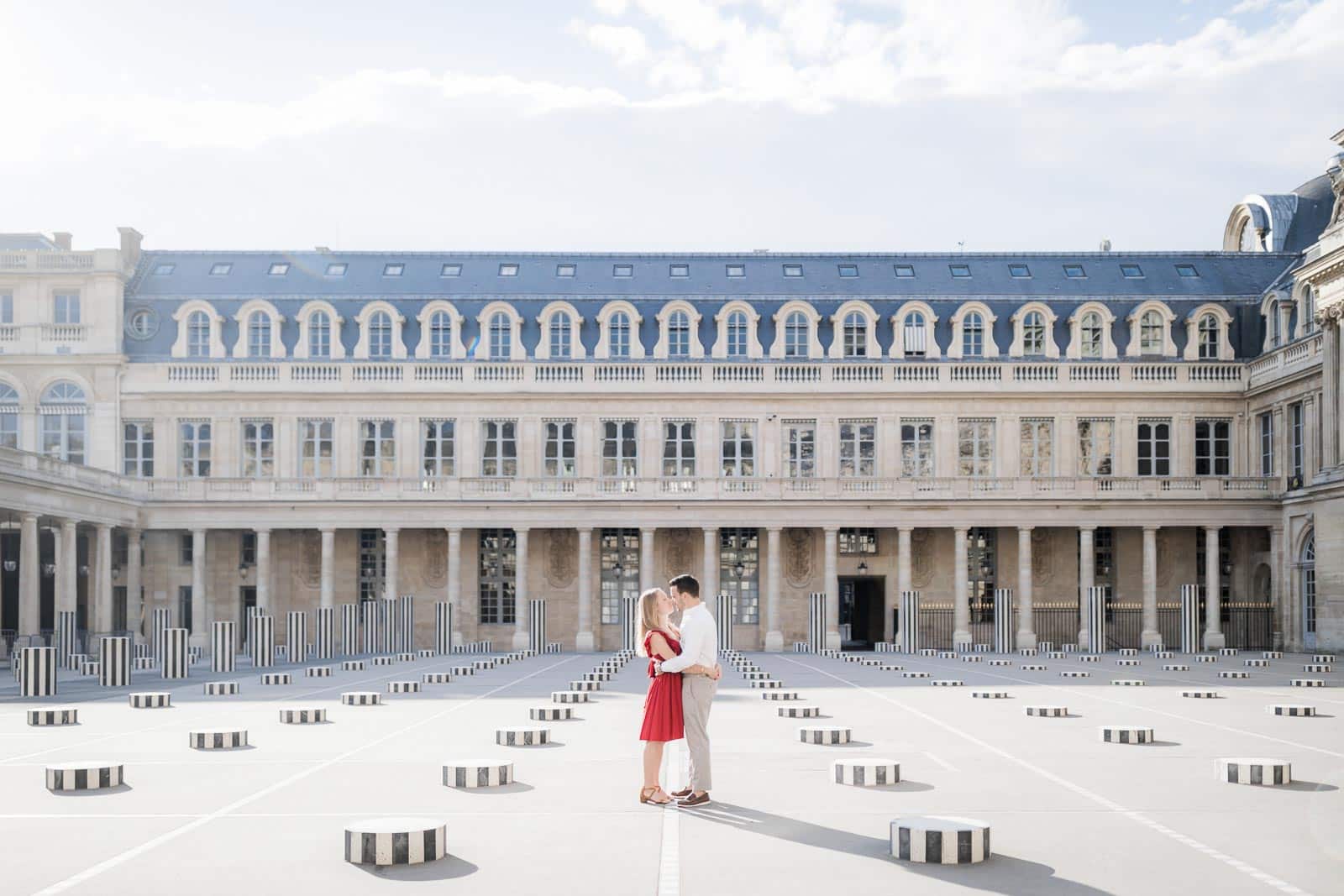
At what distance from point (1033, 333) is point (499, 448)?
24258mm

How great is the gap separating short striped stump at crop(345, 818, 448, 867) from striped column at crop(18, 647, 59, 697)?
22143 mm

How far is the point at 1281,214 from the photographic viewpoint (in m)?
73.6

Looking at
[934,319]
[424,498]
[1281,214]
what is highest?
[1281,214]

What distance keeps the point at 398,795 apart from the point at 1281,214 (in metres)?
68.0

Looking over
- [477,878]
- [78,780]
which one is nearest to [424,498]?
[78,780]

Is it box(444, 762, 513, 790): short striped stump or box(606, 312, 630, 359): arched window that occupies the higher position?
box(606, 312, 630, 359): arched window

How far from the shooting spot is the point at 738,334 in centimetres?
6781

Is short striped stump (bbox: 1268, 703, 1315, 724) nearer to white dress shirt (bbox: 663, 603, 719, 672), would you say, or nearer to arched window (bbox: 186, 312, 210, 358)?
white dress shirt (bbox: 663, 603, 719, 672)

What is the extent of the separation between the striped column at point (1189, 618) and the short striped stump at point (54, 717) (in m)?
42.1

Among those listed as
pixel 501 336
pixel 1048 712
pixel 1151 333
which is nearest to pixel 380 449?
pixel 501 336

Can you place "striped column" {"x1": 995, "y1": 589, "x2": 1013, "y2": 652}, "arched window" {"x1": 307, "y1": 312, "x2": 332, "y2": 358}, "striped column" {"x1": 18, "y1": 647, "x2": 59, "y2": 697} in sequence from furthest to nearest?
"arched window" {"x1": 307, "y1": 312, "x2": 332, "y2": 358} < "striped column" {"x1": 995, "y1": 589, "x2": 1013, "y2": 652} < "striped column" {"x1": 18, "y1": 647, "x2": 59, "y2": 697}

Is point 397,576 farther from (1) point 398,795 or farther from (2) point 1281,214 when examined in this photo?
(1) point 398,795

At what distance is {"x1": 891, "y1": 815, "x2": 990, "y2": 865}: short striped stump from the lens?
1187cm

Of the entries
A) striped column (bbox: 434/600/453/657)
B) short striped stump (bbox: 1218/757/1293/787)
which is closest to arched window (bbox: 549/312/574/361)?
striped column (bbox: 434/600/453/657)
